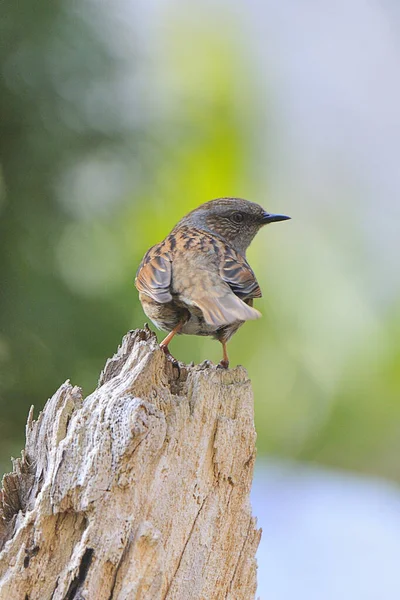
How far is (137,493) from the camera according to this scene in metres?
2.75

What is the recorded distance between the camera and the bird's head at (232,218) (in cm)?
529

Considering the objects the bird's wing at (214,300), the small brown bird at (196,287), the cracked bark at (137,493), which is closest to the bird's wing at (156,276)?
the small brown bird at (196,287)

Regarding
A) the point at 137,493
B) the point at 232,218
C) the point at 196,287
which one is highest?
the point at 232,218

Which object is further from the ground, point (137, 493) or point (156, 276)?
point (156, 276)

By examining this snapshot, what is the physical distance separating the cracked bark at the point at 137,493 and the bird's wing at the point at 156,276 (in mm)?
793

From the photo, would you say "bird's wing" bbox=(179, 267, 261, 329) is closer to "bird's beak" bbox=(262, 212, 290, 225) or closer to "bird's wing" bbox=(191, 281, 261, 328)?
"bird's wing" bbox=(191, 281, 261, 328)

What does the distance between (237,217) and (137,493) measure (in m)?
2.92

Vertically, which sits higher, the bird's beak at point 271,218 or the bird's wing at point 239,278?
the bird's beak at point 271,218

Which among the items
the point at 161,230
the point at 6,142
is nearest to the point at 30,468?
the point at 6,142

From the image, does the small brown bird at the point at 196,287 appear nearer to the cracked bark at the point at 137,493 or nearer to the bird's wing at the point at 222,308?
the bird's wing at the point at 222,308

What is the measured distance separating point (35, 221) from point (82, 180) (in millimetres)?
464

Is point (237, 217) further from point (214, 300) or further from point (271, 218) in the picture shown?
point (214, 300)

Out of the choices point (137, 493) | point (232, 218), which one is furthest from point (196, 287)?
point (137, 493)

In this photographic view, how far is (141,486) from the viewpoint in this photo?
2771 mm
